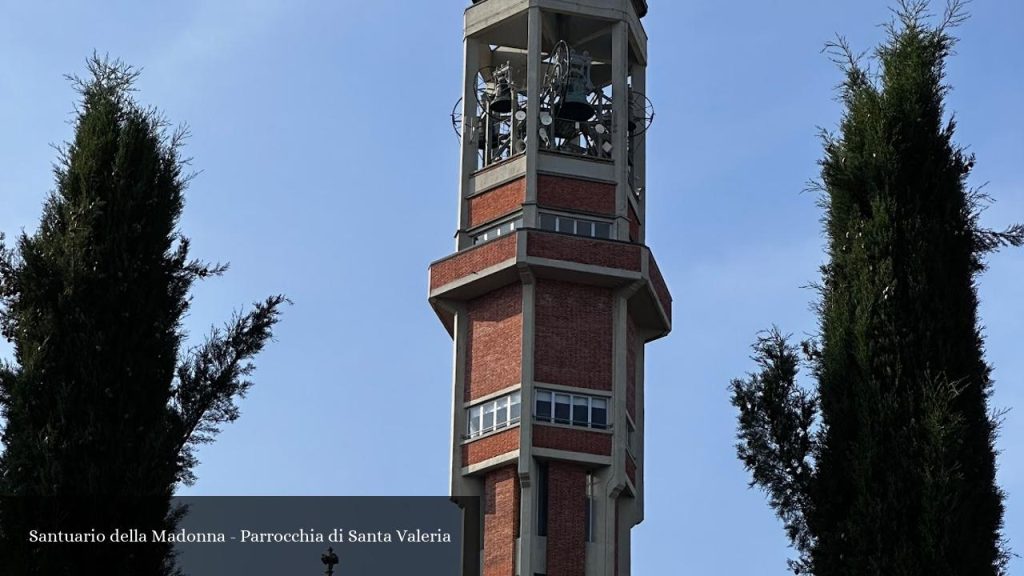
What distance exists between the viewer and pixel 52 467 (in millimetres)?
34656

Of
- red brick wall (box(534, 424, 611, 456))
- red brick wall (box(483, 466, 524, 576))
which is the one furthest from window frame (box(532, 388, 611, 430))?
red brick wall (box(483, 466, 524, 576))

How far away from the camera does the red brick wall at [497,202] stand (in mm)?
63250

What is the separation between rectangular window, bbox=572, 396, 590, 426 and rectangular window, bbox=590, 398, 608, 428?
124 mm

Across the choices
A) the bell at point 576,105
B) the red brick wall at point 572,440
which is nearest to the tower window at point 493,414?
the red brick wall at point 572,440

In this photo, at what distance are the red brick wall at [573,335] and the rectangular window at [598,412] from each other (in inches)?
17.1

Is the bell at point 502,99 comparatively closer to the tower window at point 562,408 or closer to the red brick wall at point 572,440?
the tower window at point 562,408

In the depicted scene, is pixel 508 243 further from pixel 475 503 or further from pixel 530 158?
pixel 475 503

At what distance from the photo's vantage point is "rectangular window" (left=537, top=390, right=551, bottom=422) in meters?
59.6

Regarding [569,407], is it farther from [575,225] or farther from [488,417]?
[575,225]

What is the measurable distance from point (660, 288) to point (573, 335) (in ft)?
13.7

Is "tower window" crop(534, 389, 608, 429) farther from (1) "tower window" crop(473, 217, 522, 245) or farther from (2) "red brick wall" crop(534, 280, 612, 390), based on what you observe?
(1) "tower window" crop(473, 217, 522, 245)

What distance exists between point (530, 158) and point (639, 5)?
8.09m

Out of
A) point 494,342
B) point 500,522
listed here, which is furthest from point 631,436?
point 500,522

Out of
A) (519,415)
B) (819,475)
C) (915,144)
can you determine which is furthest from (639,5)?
(819,475)
